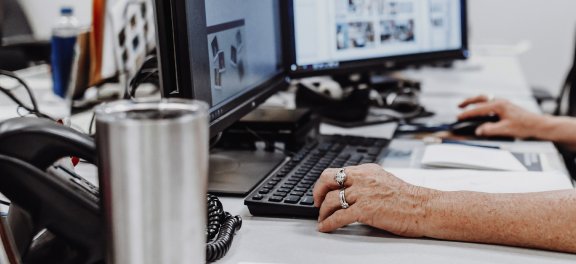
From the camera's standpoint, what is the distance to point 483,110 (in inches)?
61.9

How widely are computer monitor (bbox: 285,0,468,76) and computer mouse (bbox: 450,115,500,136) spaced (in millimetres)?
264

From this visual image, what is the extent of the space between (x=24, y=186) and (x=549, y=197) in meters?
0.66

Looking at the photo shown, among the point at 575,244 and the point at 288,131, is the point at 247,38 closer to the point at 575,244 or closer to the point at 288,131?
the point at 288,131

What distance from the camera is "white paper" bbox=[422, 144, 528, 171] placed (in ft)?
4.02

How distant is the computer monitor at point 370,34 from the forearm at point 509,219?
0.71 meters

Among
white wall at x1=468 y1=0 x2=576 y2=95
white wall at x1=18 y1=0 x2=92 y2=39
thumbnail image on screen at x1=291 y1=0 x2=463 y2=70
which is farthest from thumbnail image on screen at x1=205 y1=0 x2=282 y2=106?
white wall at x1=18 y1=0 x2=92 y2=39

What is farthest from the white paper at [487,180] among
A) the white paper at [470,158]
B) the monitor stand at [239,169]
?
the monitor stand at [239,169]

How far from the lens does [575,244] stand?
876mm

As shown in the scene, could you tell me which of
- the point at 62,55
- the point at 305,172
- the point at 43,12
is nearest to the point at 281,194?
the point at 305,172

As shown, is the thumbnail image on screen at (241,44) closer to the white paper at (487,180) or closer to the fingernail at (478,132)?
the white paper at (487,180)

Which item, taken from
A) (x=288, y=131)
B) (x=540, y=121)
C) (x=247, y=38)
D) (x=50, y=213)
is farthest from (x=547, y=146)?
(x=50, y=213)

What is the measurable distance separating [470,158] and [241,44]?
471 millimetres

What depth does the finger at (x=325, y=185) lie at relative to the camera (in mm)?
967

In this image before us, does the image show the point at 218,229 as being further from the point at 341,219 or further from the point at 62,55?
the point at 62,55
